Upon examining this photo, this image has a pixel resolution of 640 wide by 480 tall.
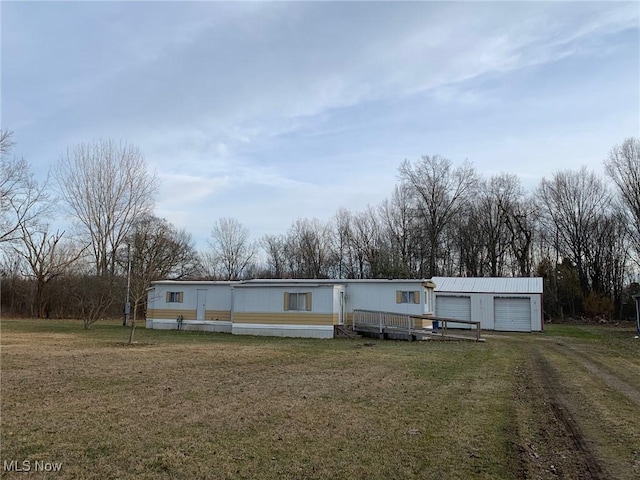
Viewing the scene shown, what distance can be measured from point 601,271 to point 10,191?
45784 millimetres

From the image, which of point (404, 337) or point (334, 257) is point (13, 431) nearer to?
point (404, 337)

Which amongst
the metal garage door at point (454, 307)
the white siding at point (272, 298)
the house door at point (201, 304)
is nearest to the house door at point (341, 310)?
the white siding at point (272, 298)

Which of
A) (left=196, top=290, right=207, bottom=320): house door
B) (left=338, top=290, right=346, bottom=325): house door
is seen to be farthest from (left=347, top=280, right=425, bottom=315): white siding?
(left=196, top=290, right=207, bottom=320): house door

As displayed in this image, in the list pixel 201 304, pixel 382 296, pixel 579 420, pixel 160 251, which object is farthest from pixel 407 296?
pixel 160 251

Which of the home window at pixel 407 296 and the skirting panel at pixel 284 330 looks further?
the home window at pixel 407 296

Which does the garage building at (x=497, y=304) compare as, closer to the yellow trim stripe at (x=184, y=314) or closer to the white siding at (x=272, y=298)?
the white siding at (x=272, y=298)

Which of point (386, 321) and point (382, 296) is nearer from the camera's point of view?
point (386, 321)

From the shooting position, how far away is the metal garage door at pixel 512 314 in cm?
2991

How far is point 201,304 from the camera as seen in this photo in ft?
83.7

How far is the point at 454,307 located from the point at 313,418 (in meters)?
26.2

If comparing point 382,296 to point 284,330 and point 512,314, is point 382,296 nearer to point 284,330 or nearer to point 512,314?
point 284,330

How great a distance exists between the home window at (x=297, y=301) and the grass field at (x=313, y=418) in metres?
8.96

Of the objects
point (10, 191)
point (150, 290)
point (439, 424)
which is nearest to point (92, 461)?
point (439, 424)

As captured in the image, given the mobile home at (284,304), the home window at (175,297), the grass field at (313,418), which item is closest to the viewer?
the grass field at (313,418)
